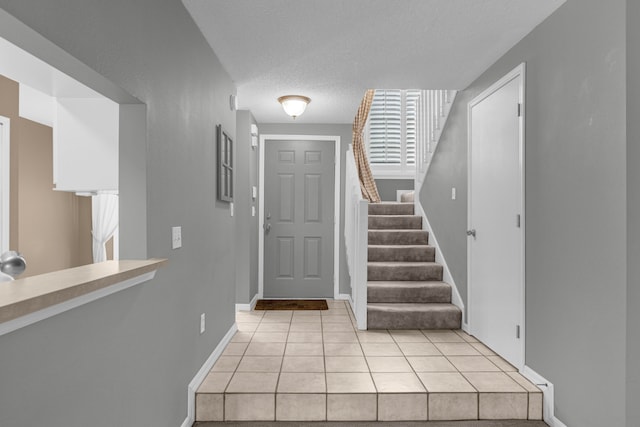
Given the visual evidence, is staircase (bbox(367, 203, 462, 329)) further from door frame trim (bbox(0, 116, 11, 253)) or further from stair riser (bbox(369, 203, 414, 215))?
door frame trim (bbox(0, 116, 11, 253))

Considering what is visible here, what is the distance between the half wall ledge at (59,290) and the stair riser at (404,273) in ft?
9.25

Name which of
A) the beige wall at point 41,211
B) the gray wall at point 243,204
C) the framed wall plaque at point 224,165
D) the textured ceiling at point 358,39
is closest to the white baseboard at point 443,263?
the textured ceiling at point 358,39

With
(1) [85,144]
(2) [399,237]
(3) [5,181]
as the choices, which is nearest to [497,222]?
(2) [399,237]

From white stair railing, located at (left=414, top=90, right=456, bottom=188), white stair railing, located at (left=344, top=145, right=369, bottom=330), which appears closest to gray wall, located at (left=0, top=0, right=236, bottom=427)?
white stair railing, located at (left=344, top=145, right=369, bottom=330)

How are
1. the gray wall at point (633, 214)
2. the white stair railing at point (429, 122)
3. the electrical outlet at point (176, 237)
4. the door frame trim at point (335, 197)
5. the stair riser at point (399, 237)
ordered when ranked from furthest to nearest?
the door frame trim at point (335, 197), the stair riser at point (399, 237), the white stair railing at point (429, 122), the electrical outlet at point (176, 237), the gray wall at point (633, 214)

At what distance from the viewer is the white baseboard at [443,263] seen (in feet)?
12.1

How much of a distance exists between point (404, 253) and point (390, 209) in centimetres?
90

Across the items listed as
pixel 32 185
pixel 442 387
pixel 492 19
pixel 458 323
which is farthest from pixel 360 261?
pixel 32 185

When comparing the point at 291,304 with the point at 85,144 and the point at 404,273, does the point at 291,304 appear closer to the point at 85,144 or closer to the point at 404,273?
the point at 404,273

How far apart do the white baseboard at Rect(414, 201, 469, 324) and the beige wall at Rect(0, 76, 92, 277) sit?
13.3ft

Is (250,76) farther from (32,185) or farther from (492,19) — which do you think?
(32,185)

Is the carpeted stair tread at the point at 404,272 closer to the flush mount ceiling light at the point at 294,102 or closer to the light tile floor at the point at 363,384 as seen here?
the light tile floor at the point at 363,384

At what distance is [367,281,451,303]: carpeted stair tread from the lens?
12.8 feet

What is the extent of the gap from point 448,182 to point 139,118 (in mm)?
3052
